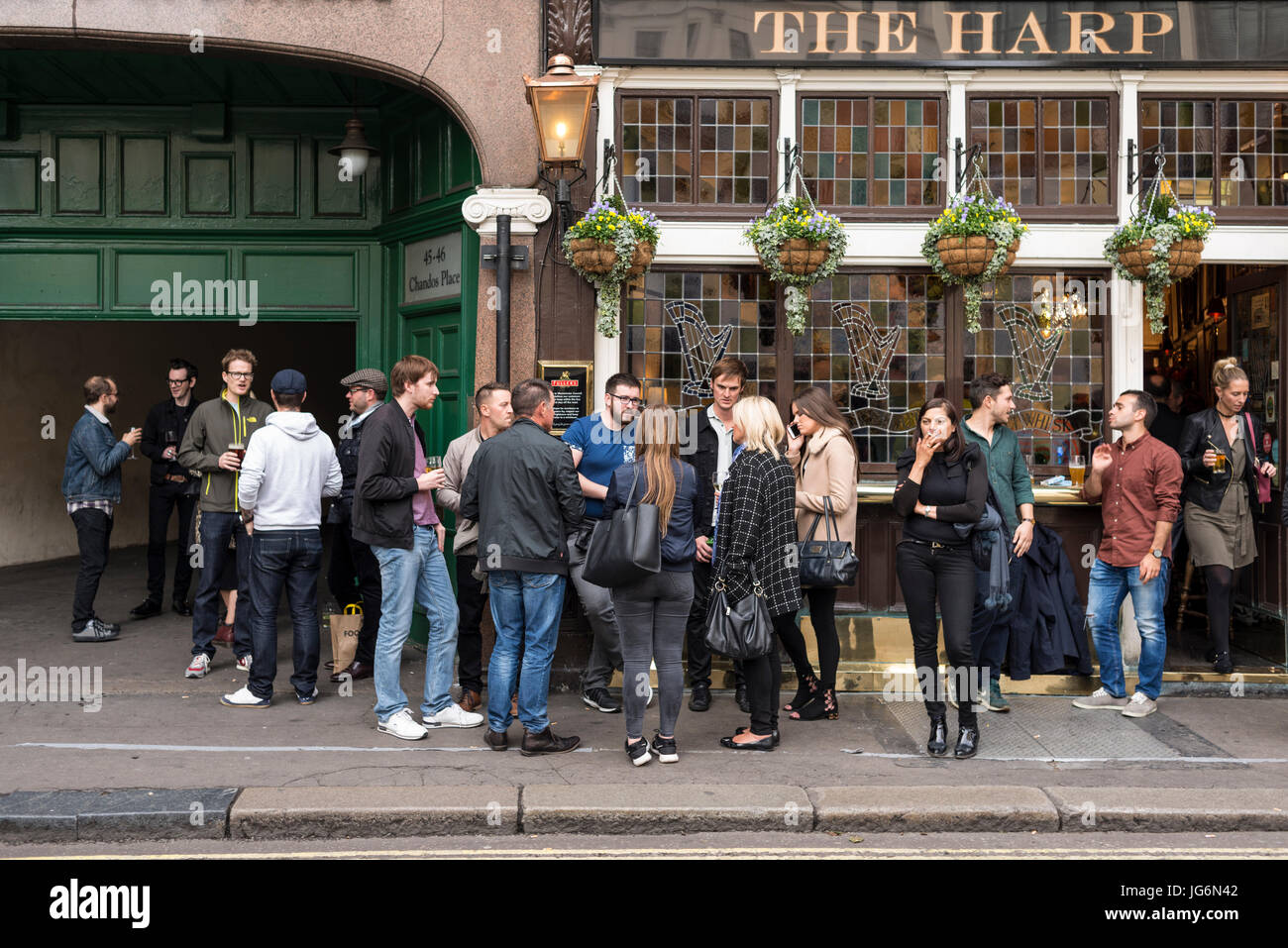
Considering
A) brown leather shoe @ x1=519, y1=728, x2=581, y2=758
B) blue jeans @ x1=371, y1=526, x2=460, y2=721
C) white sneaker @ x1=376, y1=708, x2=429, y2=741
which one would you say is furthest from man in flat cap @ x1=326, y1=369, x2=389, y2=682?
brown leather shoe @ x1=519, y1=728, x2=581, y2=758

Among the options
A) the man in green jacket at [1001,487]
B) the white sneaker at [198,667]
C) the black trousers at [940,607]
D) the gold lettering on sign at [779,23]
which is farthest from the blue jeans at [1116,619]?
the white sneaker at [198,667]

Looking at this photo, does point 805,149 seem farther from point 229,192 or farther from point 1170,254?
point 229,192

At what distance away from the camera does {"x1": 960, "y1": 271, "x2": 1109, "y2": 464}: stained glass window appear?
8.98 metres

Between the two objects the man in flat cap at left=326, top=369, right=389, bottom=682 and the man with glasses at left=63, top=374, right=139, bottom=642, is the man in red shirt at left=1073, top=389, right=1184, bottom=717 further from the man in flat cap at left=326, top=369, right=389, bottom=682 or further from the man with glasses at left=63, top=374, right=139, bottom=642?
the man with glasses at left=63, top=374, right=139, bottom=642

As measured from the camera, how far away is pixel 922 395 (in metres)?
9.03

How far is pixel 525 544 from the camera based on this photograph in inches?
256

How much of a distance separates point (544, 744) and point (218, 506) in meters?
3.38

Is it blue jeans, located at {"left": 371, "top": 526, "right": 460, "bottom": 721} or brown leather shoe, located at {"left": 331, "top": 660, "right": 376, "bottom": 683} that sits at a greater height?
blue jeans, located at {"left": 371, "top": 526, "right": 460, "bottom": 721}

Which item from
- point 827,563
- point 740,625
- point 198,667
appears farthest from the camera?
point 198,667

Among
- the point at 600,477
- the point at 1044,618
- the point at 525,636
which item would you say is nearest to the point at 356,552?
the point at 600,477

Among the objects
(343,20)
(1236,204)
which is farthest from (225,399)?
(1236,204)

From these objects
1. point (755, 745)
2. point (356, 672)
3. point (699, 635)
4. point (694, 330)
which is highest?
point (694, 330)

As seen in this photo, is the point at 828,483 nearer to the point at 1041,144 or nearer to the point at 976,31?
the point at 1041,144

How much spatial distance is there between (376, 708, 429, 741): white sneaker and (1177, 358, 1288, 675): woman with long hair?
565 centimetres
